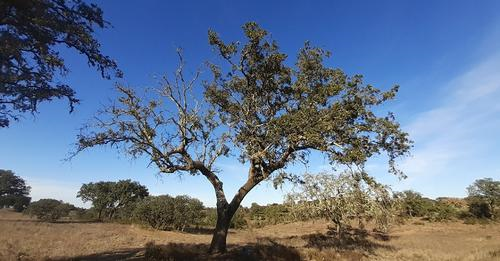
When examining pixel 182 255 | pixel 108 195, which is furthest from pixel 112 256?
pixel 108 195

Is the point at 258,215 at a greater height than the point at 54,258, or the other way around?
the point at 258,215

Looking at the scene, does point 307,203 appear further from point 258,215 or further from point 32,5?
point 258,215

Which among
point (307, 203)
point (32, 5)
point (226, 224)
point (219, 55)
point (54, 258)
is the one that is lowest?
point (54, 258)

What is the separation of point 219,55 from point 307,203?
15191mm

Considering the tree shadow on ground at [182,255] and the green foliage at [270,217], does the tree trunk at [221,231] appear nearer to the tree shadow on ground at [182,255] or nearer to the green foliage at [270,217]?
the tree shadow on ground at [182,255]

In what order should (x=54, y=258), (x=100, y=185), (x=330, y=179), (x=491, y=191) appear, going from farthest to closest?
1. (x=491, y=191)
2. (x=100, y=185)
3. (x=330, y=179)
4. (x=54, y=258)

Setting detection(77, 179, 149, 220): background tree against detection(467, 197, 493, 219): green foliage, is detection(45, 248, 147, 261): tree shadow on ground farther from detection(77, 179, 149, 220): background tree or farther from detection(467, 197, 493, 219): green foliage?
detection(467, 197, 493, 219): green foliage

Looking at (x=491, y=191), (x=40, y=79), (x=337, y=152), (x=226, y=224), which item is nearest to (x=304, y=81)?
(x=337, y=152)

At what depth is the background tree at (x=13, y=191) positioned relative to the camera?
73125 millimetres

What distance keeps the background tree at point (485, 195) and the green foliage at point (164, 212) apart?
44461 mm

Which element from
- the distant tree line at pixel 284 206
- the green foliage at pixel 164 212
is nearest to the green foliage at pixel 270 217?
the distant tree line at pixel 284 206

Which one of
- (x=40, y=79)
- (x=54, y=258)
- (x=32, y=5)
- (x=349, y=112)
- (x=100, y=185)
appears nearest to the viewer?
(x=32, y=5)

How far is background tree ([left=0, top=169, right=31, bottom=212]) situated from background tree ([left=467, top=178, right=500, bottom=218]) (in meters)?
82.1

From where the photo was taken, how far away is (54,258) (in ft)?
49.1
